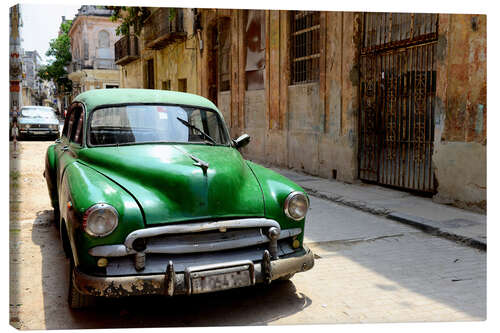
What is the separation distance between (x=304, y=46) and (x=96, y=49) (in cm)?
3290

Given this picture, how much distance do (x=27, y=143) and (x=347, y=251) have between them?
1575 cm

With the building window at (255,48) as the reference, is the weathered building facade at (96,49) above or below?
above

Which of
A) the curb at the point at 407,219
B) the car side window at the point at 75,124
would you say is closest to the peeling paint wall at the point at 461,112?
the curb at the point at 407,219

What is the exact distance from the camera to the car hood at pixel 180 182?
10.7 feet

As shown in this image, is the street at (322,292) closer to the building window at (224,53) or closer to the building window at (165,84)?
the building window at (224,53)

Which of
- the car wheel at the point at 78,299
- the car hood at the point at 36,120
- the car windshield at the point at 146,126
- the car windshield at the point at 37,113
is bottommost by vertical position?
the car wheel at the point at 78,299

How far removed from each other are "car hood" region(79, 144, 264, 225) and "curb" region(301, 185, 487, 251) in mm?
2910

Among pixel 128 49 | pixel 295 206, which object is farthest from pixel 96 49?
pixel 295 206

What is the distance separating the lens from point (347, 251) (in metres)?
5.08

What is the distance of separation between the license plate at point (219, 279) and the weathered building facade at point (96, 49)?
124ft

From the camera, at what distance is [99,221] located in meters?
3.06

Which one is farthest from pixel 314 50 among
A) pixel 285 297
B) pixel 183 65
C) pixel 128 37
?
pixel 128 37

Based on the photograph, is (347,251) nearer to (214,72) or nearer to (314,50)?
(314,50)

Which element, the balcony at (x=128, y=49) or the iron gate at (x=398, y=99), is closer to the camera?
the iron gate at (x=398, y=99)
